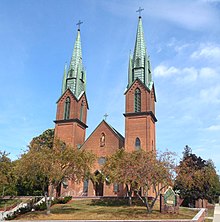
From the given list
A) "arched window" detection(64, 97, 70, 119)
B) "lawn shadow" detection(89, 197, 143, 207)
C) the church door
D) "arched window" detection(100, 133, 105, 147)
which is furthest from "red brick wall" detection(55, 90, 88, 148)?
"lawn shadow" detection(89, 197, 143, 207)

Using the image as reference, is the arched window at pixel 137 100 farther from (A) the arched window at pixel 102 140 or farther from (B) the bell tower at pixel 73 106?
A: (B) the bell tower at pixel 73 106

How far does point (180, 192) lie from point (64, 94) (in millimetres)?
26150

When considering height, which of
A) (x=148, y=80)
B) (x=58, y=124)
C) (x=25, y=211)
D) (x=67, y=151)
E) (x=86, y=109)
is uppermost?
(x=148, y=80)

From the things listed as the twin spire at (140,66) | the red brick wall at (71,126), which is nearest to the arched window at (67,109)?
the red brick wall at (71,126)

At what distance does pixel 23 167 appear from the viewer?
2484cm

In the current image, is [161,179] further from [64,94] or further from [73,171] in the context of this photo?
[64,94]

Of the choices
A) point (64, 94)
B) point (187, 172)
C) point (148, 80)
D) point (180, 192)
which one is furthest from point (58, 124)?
point (187, 172)

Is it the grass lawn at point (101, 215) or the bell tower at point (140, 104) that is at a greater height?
the bell tower at point (140, 104)

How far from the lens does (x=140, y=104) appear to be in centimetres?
4575

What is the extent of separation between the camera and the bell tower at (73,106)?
49219 mm

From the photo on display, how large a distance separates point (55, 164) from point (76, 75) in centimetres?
3112

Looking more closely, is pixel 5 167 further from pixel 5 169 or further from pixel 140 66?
pixel 140 66

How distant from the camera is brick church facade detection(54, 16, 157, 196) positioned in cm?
4388

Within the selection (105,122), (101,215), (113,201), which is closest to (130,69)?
(105,122)
